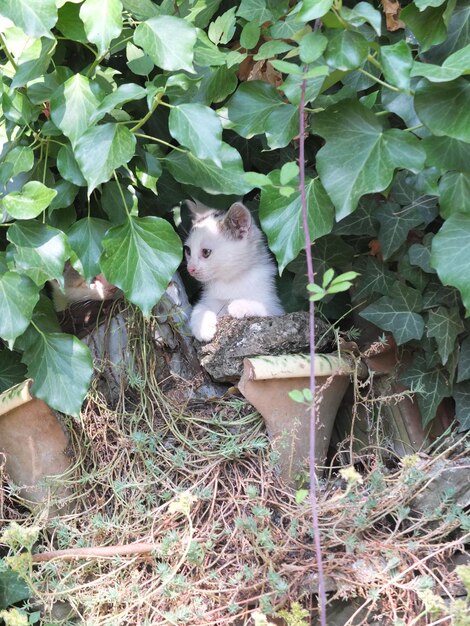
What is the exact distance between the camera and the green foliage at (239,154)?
193cm

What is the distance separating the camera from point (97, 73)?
2291 millimetres

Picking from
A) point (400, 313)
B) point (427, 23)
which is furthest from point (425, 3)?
point (400, 313)

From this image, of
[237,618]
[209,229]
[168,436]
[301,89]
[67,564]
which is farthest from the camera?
[209,229]

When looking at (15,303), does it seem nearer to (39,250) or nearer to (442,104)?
(39,250)

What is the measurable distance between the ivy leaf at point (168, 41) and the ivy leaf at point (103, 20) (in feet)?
0.23

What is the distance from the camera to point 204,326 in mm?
2625

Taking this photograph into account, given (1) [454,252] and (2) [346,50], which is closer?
(2) [346,50]

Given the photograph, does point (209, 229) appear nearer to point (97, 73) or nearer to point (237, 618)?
point (97, 73)

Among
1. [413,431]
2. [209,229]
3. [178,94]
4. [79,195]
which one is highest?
[178,94]

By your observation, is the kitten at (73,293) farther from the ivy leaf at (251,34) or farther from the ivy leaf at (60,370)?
the ivy leaf at (251,34)

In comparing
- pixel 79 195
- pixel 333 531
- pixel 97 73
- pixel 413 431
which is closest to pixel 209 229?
pixel 79 195

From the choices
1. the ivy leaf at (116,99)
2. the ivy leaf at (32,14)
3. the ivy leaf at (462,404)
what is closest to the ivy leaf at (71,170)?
the ivy leaf at (116,99)

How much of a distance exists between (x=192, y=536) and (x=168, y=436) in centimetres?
37

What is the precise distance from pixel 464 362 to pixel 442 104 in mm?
731
